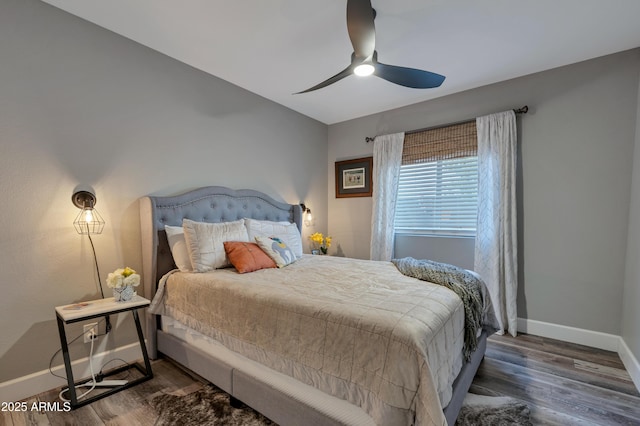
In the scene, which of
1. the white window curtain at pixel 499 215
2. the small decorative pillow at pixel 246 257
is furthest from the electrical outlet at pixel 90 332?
the white window curtain at pixel 499 215

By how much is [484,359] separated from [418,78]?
2.41 m

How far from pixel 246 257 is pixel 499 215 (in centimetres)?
261

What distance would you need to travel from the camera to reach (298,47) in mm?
2426

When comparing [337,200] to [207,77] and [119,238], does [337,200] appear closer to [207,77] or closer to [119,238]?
[207,77]

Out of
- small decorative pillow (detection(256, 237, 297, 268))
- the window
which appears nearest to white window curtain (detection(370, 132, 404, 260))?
the window

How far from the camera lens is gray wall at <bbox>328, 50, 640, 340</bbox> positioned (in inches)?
99.3

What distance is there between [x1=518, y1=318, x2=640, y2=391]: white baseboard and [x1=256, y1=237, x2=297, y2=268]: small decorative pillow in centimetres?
254

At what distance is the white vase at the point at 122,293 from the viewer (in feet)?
6.72

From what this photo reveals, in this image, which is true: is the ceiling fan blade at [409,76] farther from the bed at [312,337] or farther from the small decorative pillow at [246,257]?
the small decorative pillow at [246,257]

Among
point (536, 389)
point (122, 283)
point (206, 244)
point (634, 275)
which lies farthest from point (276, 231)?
point (634, 275)

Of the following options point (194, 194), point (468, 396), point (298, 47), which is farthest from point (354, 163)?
point (468, 396)

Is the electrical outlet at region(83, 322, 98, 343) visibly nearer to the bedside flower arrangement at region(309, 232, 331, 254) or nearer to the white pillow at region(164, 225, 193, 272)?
the white pillow at region(164, 225, 193, 272)

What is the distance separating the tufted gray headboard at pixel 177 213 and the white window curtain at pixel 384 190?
1.45 metres

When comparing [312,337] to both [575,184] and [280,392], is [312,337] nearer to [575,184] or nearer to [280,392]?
[280,392]
